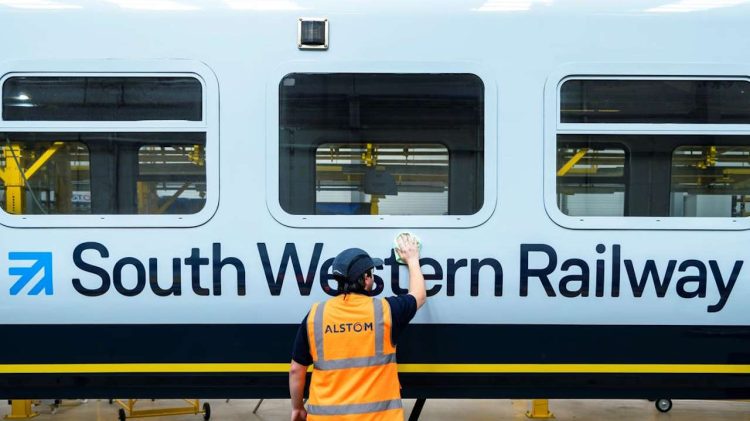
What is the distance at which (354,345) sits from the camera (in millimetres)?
2725

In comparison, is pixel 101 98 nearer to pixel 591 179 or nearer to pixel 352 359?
pixel 352 359

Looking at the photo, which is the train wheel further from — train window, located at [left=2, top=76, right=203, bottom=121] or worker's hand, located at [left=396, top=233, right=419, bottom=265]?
train window, located at [left=2, top=76, right=203, bottom=121]

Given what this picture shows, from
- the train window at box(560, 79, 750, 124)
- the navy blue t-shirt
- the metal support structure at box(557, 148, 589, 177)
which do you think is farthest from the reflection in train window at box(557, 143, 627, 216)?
the navy blue t-shirt

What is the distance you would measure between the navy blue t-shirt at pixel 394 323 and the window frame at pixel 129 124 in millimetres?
745

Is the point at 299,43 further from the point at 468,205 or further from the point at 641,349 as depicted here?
the point at 641,349

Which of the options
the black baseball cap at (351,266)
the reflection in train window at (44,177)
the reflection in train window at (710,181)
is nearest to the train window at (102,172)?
the reflection in train window at (44,177)

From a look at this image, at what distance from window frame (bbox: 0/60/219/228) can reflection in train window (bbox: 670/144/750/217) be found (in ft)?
7.30

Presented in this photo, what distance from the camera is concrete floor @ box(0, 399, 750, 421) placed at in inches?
231

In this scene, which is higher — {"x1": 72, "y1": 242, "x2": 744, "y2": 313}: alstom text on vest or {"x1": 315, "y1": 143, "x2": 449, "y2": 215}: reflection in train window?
{"x1": 315, "y1": 143, "x2": 449, "y2": 215}: reflection in train window

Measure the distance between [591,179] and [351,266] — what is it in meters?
1.29

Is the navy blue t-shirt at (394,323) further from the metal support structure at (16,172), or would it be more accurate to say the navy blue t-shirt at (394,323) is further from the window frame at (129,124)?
the metal support structure at (16,172)

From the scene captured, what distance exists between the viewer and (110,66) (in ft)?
10.1

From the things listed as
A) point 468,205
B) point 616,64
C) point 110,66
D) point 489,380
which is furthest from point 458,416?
point 110,66

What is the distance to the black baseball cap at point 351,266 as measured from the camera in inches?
106
